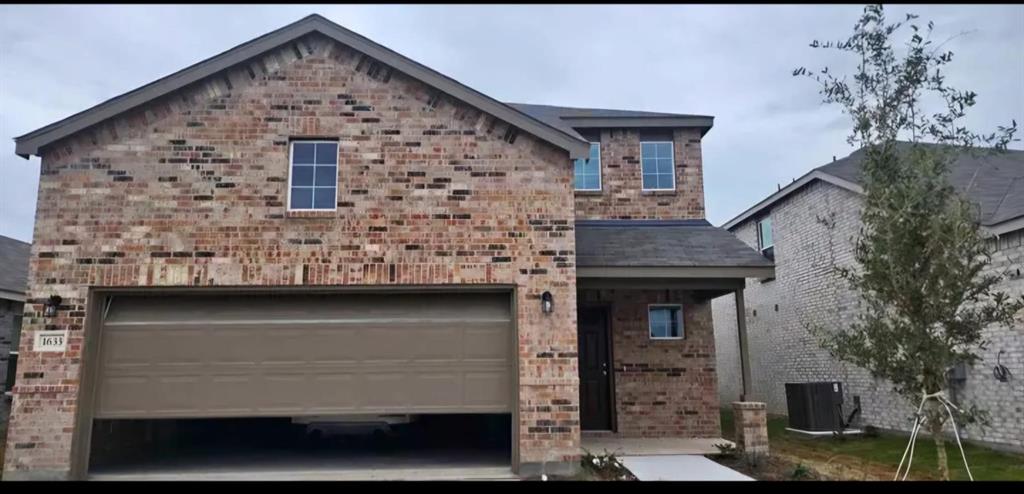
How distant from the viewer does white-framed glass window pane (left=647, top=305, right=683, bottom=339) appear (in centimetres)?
1200

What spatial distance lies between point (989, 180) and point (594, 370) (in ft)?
27.3

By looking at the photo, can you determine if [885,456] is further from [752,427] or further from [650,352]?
[650,352]

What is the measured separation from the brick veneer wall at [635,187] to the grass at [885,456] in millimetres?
4257

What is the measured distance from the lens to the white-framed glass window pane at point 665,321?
1200 centimetres

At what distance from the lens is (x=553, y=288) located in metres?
8.78

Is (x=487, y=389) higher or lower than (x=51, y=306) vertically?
lower

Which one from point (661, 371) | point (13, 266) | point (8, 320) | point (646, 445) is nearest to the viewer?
point (646, 445)

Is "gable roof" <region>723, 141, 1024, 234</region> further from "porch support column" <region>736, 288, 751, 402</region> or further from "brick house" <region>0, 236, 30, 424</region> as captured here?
"brick house" <region>0, 236, 30, 424</region>

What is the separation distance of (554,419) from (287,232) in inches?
161

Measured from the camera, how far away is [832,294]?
1502 cm

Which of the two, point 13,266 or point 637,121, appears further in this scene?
point 13,266

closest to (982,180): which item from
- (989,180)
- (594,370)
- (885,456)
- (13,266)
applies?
(989,180)

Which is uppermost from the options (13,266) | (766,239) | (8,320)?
(766,239)

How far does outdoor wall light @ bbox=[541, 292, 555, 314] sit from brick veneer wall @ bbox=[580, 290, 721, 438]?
332 cm
